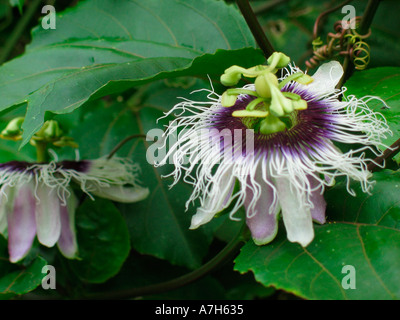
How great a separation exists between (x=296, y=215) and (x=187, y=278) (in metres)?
0.42

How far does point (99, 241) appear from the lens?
1.23 metres

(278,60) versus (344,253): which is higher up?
(278,60)

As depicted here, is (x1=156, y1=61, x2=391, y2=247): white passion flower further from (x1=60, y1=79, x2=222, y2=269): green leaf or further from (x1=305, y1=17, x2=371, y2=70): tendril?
(x1=60, y1=79, x2=222, y2=269): green leaf

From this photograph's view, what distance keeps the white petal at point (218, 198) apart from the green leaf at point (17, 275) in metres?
0.43

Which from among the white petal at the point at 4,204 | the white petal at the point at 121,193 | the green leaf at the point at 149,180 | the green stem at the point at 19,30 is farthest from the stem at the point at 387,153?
the green stem at the point at 19,30

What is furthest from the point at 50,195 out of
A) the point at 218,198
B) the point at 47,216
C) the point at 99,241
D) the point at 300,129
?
the point at 300,129

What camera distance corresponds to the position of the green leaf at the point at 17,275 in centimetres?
107

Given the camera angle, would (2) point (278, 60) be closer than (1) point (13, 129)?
Yes

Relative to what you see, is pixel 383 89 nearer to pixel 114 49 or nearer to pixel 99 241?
pixel 114 49

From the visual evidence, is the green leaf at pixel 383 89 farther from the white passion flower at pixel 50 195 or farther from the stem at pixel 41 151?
the stem at pixel 41 151

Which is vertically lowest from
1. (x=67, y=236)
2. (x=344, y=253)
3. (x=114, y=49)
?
(x=344, y=253)

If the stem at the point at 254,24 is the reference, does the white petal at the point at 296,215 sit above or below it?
below

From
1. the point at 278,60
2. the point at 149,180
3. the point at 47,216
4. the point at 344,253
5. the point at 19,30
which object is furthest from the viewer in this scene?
→ the point at 19,30
